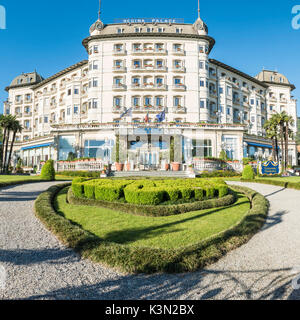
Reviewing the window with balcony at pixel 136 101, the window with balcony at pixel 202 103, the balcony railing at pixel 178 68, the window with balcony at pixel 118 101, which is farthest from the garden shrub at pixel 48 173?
the balcony railing at pixel 178 68

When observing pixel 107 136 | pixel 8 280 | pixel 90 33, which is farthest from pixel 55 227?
pixel 90 33

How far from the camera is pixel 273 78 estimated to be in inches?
2175

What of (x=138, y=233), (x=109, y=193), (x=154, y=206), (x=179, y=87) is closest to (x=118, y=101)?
(x=179, y=87)

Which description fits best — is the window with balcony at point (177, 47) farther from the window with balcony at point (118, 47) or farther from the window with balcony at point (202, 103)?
the window with balcony at point (202, 103)

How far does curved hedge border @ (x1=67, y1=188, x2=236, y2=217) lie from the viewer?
8078mm

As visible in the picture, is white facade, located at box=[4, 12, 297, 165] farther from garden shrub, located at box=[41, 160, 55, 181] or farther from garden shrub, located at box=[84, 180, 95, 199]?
garden shrub, located at box=[84, 180, 95, 199]

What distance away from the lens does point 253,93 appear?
48.9 meters

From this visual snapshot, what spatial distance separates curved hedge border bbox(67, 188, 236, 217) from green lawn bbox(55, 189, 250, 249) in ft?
0.88

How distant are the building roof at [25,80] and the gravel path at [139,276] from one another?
59.9m

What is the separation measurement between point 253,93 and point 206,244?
5199 cm

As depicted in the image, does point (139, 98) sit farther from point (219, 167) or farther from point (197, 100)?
point (219, 167)

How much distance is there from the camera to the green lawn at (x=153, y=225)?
18.6ft

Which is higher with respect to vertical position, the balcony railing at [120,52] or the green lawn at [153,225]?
the balcony railing at [120,52]
